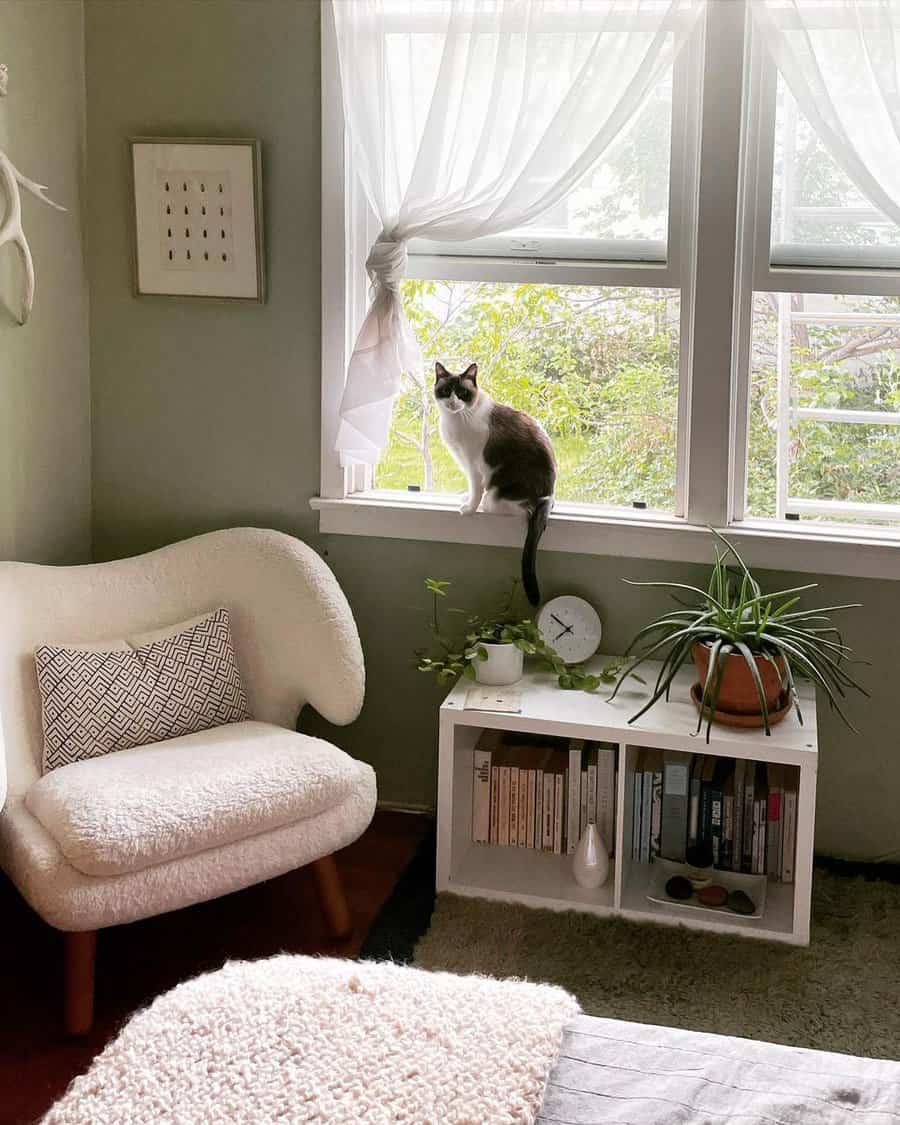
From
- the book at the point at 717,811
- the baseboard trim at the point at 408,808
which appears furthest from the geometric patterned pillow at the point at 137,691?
the book at the point at 717,811

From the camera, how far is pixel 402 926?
265 cm

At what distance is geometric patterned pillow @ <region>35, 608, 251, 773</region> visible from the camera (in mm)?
2572

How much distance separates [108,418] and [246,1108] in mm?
2467

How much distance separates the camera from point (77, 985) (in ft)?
7.47

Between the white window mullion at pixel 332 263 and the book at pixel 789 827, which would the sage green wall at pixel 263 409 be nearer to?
the white window mullion at pixel 332 263

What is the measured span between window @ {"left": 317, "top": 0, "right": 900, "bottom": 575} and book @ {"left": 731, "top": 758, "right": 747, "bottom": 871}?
0.48 m

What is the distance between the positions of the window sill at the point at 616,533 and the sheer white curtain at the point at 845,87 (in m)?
0.72

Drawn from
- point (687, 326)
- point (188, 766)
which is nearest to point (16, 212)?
point (188, 766)

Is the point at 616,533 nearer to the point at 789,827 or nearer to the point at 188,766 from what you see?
the point at 789,827

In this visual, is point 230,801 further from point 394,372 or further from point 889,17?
point 889,17

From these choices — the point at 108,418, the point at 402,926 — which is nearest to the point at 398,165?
the point at 108,418

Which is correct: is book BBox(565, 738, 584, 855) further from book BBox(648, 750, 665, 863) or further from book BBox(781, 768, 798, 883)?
book BBox(781, 768, 798, 883)

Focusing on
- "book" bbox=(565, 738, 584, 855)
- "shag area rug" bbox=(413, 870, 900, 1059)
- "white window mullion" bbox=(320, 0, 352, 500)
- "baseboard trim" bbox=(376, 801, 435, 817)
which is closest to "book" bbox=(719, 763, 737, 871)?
"shag area rug" bbox=(413, 870, 900, 1059)

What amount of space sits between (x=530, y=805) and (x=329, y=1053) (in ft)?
5.65
